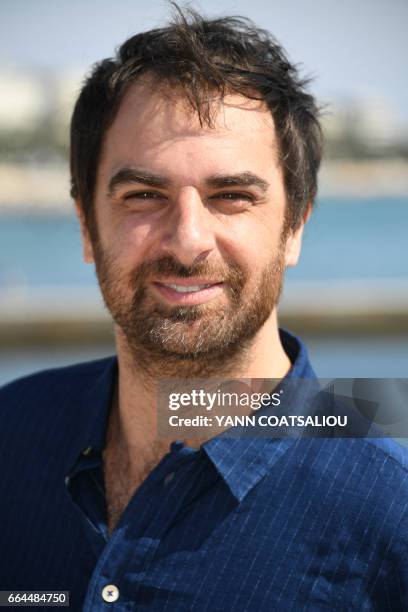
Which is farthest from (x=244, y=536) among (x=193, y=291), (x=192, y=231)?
(x=192, y=231)

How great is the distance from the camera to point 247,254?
185cm

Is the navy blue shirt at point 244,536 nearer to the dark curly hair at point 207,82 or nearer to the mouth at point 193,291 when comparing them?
the mouth at point 193,291

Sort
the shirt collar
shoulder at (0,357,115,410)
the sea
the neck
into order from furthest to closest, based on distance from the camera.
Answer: the sea → shoulder at (0,357,115,410) → the neck → the shirt collar

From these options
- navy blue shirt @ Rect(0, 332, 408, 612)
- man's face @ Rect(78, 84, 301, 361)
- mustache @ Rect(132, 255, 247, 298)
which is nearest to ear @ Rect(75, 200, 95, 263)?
man's face @ Rect(78, 84, 301, 361)

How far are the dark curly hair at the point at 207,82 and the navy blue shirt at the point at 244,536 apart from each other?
654 mm

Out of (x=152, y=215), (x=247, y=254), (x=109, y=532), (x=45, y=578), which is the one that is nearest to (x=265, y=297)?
(x=247, y=254)

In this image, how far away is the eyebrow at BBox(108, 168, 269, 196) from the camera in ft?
5.99

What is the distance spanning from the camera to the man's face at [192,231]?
182 centimetres

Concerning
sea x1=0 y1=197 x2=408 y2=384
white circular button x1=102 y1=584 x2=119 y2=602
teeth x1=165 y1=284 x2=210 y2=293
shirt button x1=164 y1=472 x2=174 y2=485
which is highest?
teeth x1=165 y1=284 x2=210 y2=293

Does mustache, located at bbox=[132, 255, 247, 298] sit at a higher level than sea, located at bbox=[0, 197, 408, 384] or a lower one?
higher

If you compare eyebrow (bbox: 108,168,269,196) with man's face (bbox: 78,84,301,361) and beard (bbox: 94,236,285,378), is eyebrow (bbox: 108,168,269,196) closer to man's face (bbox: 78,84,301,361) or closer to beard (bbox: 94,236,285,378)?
man's face (bbox: 78,84,301,361)

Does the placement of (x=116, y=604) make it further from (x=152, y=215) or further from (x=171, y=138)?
(x=171, y=138)

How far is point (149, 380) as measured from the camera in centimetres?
201

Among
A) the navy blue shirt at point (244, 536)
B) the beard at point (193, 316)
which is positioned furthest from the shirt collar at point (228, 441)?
the beard at point (193, 316)
